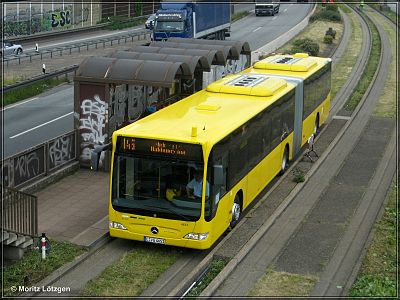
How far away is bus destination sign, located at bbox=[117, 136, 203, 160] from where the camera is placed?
51.2 feet

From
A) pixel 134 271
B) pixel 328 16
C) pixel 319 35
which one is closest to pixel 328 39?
pixel 319 35

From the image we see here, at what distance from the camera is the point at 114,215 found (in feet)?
53.3

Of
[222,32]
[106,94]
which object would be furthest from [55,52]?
[106,94]

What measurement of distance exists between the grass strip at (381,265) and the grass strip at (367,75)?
16.3 m

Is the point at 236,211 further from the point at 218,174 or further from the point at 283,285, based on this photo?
the point at 283,285

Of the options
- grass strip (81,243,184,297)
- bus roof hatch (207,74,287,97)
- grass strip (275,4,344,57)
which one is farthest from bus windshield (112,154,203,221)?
grass strip (275,4,344,57)

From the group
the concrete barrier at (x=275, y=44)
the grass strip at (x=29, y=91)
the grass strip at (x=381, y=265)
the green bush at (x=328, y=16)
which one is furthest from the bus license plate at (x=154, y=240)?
the green bush at (x=328, y=16)

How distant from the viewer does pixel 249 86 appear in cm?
2125

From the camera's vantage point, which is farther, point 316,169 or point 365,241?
point 316,169

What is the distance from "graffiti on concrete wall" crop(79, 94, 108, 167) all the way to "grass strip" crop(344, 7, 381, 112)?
1500cm

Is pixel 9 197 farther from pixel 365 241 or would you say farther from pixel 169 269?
pixel 365 241

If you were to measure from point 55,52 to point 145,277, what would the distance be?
131 ft

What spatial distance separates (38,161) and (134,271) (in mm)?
6401

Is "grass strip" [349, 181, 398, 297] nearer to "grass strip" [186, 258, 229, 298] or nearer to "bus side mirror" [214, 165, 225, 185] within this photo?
"grass strip" [186, 258, 229, 298]
